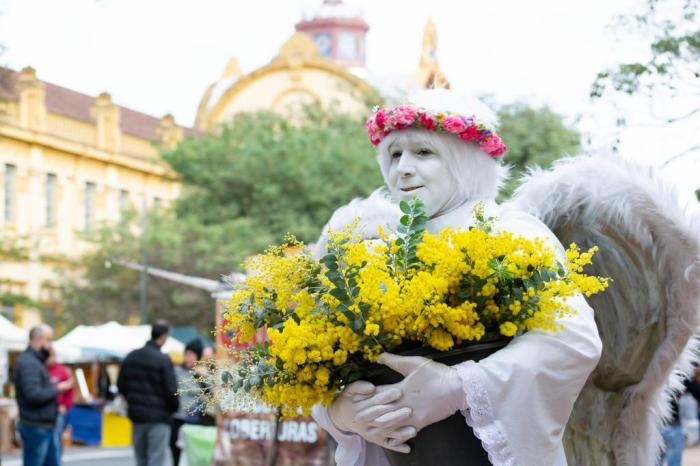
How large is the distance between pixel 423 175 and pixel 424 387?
2.61 feet

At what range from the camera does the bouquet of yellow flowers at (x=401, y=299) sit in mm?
3273

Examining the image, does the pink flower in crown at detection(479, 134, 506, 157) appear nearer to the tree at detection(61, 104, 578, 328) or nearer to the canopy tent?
the canopy tent

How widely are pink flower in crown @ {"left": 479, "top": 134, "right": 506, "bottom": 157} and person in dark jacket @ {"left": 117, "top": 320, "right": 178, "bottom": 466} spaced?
24.1 ft

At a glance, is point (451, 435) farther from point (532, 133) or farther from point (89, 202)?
point (89, 202)

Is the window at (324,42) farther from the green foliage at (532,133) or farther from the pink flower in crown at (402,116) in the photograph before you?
the pink flower in crown at (402,116)

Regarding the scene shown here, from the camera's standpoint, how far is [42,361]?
35.9 feet

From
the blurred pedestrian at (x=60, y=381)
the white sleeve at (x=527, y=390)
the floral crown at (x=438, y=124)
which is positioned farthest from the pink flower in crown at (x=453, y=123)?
the blurred pedestrian at (x=60, y=381)

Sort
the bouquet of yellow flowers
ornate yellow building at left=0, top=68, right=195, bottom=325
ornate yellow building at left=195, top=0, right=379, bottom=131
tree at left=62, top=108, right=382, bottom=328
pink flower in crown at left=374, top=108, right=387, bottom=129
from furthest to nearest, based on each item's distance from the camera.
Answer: ornate yellow building at left=195, top=0, right=379, bottom=131 < ornate yellow building at left=0, top=68, right=195, bottom=325 < tree at left=62, top=108, right=382, bottom=328 < pink flower in crown at left=374, top=108, right=387, bottom=129 < the bouquet of yellow flowers

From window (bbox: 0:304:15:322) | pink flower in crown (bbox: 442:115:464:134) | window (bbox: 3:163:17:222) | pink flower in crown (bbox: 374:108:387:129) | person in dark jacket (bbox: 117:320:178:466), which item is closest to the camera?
pink flower in crown (bbox: 442:115:464:134)

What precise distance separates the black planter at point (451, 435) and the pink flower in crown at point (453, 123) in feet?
2.36

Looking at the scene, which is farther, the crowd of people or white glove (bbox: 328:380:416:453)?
the crowd of people

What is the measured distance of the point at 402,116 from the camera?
3938 millimetres

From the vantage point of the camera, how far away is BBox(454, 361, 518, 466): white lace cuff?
11.0 feet

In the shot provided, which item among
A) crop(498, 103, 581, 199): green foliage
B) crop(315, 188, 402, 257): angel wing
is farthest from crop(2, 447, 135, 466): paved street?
crop(315, 188, 402, 257): angel wing
